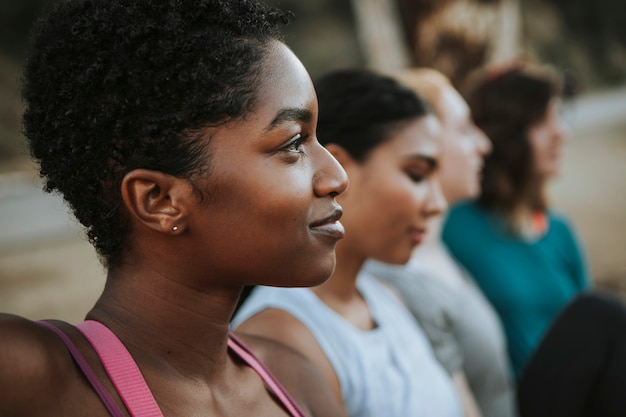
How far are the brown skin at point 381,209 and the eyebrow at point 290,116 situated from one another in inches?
32.3

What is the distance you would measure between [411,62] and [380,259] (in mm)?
3458

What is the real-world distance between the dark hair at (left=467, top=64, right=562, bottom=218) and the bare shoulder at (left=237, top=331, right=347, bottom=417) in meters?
2.13

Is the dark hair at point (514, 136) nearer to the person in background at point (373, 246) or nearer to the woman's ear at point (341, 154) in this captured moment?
the person in background at point (373, 246)

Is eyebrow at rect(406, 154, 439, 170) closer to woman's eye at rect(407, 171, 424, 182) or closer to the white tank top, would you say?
woman's eye at rect(407, 171, 424, 182)

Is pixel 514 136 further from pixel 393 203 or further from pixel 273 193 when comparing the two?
pixel 273 193

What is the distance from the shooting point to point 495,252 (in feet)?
10.9

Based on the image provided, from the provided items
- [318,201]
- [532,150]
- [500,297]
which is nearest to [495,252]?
[500,297]

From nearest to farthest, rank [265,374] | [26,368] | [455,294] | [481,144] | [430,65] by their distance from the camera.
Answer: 1. [26,368]
2. [265,374]
3. [455,294]
4. [481,144]
5. [430,65]

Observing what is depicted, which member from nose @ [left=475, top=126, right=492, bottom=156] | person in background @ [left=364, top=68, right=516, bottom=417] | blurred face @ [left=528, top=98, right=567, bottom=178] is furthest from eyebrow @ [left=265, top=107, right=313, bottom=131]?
blurred face @ [left=528, top=98, right=567, bottom=178]

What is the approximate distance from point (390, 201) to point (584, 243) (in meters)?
5.13

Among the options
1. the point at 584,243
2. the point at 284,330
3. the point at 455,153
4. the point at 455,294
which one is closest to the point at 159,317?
the point at 284,330

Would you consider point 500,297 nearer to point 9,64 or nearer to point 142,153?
point 142,153

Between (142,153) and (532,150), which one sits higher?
(142,153)

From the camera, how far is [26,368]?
3.24 feet
